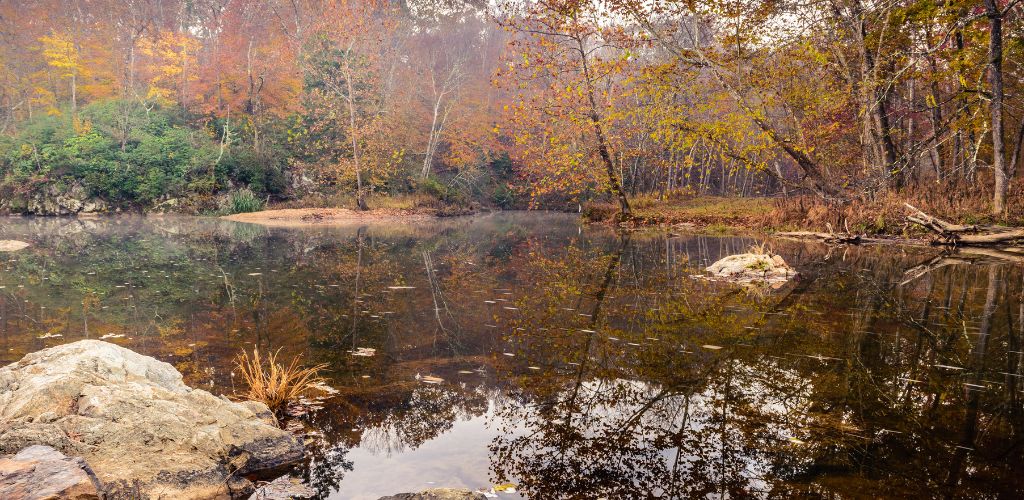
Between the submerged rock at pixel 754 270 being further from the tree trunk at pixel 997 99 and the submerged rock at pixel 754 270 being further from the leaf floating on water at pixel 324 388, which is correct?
the tree trunk at pixel 997 99

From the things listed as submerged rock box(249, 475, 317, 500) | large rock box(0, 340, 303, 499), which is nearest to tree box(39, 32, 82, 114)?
large rock box(0, 340, 303, 499)

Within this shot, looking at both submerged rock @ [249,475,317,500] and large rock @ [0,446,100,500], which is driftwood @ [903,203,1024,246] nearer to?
submerged rock @ [249,475,317,500]

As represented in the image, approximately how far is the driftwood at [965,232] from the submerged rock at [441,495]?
16.0 meters

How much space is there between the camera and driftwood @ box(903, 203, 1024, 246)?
45.2 ft

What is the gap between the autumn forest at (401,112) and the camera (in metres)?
17.7

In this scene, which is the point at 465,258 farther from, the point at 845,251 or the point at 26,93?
the point at 26,93

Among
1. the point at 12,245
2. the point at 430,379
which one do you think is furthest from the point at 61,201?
the point at 430,379

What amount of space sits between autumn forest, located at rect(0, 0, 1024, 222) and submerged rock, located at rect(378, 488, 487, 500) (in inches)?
593

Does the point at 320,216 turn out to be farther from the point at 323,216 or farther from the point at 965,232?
the point at 965,232

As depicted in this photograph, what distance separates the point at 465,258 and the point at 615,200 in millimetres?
19566

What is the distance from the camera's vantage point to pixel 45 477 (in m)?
2.47

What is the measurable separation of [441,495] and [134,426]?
1796 millimetres

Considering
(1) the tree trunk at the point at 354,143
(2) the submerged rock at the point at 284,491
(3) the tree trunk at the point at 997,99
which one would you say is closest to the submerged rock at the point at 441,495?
(2) the submerged rock at the point at 284,491

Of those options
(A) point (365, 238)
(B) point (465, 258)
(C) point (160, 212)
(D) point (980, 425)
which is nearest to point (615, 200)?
(A) point (365, 238)
